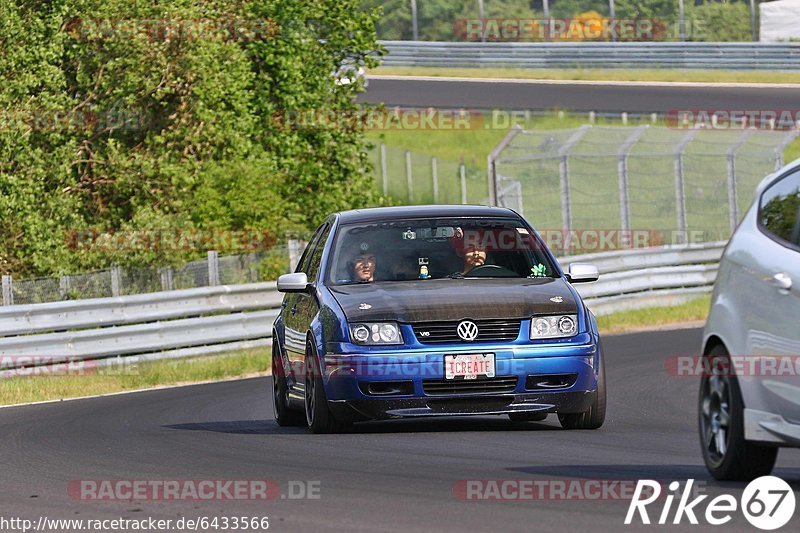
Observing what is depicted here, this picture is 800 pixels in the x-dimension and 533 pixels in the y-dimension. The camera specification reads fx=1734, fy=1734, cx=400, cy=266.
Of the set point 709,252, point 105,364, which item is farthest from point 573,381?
point 709,252

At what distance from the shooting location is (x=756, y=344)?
26.8 feet

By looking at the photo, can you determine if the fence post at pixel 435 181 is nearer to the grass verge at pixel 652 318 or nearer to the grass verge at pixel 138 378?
the grass verge at pixel 652 318

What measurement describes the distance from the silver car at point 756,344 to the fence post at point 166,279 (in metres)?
Answer: 14.5

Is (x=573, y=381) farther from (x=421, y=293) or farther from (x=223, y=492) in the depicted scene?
(x=223, y=492)

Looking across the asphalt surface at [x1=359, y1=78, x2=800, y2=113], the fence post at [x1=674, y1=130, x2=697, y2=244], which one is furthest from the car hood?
the asphalt surface at [x1=359, y1=78, x2=800, y2=113]

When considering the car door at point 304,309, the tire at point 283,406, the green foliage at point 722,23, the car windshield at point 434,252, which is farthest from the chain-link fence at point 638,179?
the car windshield at point 434,252

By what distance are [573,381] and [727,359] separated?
310cm

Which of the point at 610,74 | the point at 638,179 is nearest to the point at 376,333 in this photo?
the point at 638,179

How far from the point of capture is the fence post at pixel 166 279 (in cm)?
2266

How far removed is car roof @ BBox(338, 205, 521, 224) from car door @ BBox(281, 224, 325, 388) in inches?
25.5

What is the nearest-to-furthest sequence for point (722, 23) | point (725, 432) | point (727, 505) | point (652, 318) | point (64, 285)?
point (727, 505) → point (725, 432) → point (64, 285) → point (652, 318) → point (722, 23)

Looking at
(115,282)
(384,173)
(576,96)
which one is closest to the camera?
(115,282)

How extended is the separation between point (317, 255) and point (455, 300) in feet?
6.63

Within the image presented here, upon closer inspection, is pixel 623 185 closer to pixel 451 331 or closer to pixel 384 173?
pixel 384 173
